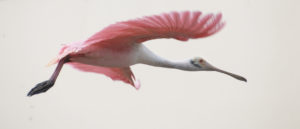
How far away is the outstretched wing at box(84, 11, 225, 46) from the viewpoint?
70cm

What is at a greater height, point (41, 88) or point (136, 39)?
point (136, 39)

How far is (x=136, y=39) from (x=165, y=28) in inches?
4.1

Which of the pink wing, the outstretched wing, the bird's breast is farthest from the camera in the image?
the pink wing

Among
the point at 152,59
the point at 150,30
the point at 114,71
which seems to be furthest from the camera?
the point at 114,71

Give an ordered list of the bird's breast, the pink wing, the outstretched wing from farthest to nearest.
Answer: the pink wing < the bird's breast < the outstretched wing

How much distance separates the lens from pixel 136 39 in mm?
819

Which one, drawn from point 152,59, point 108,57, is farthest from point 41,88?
point 152,59

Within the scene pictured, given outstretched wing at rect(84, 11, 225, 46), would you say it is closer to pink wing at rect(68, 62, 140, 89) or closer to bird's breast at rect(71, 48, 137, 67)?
bird's breast at rect(71, 48, 137, 67)

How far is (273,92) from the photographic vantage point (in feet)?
5.72

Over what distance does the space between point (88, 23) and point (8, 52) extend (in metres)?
0.53

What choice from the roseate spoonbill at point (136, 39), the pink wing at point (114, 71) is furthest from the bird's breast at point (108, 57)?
the pink wing at point (114, 71)

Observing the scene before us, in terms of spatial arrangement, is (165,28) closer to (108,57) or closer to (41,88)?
(108,57)

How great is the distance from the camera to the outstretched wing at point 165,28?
0.70 m

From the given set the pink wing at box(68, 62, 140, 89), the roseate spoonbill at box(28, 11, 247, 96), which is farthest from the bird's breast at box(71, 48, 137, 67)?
the pink wing at box(68, 62, 140, 89)
